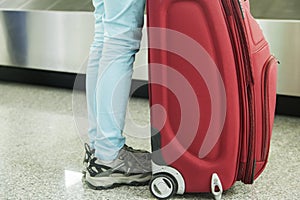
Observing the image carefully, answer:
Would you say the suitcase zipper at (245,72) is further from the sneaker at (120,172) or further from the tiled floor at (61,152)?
the sneaker at (120,172)

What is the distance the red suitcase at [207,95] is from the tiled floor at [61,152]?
10 centimetres

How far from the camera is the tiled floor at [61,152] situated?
1302 mm

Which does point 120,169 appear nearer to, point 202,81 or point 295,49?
point 202,81

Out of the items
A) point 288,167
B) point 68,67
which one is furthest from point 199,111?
point 68,67

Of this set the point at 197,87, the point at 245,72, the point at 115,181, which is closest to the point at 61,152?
the point at 115,181

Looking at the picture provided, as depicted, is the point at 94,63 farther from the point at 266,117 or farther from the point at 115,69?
the point at 266,117

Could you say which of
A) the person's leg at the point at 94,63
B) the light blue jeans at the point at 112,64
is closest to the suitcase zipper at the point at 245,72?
the light blue jeans at the point at 112,64

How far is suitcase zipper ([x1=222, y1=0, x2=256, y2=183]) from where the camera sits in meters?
1.10

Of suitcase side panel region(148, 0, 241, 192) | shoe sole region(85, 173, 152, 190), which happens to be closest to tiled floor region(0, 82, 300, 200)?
shoe sole region(85, 173, 152, 190)

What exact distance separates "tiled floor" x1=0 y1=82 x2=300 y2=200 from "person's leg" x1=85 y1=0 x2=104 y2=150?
0.55ft

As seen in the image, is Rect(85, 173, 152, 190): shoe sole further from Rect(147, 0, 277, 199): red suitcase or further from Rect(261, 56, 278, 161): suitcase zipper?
Rect(261, 56, 278, 161): suitcase zipper

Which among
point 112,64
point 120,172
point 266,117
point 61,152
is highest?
point 112,64

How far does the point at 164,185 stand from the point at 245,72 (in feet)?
1.17

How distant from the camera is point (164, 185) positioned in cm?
123
